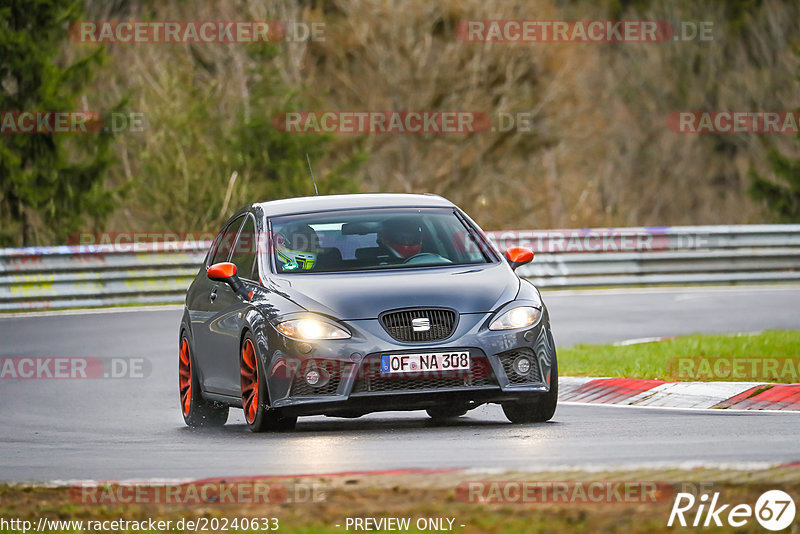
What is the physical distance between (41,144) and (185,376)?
21.9 metres

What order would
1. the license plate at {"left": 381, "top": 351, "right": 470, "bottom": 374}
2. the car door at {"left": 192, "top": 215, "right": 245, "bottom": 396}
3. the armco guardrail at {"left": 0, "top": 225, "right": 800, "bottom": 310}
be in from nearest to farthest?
the license plate at {"left": 381, "top": 351, "right": 470, "bottom": 374} → the car door at {"left": 192, "top": 215, "right": 245, "bottom": 396} → the armco guardrail at {"left": 0, "top": 225, "right": 800, "bottom": 310}

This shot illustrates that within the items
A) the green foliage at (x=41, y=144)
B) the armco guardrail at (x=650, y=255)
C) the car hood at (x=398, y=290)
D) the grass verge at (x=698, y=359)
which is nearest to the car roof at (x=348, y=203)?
the car hood at (x=398, y=290)

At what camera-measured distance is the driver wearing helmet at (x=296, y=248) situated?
11.6 metres

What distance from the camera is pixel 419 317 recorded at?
10.6 meters

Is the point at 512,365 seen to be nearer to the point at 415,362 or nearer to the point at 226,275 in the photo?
the point at 415,362

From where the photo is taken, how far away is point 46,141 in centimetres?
3400

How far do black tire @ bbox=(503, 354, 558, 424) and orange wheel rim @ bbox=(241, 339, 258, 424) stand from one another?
66.1 inches

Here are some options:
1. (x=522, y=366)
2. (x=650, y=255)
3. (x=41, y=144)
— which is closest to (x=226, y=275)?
(x=522, y=366)

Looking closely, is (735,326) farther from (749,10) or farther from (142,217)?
(749,10)

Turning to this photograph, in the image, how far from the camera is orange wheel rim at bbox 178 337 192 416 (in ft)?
42.0

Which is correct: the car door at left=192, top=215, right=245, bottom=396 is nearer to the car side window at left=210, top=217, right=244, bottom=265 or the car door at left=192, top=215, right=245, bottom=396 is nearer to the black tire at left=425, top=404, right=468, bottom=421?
the car side window at left=210, top=217, right=244, bottom=265

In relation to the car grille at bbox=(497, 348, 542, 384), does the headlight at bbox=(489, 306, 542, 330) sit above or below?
above

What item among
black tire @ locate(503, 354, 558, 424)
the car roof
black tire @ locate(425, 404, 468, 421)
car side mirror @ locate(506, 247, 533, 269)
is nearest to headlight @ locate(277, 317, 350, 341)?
black tire @ locate(503, 354, 558, 424)

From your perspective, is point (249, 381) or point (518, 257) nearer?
point (249, 381)
